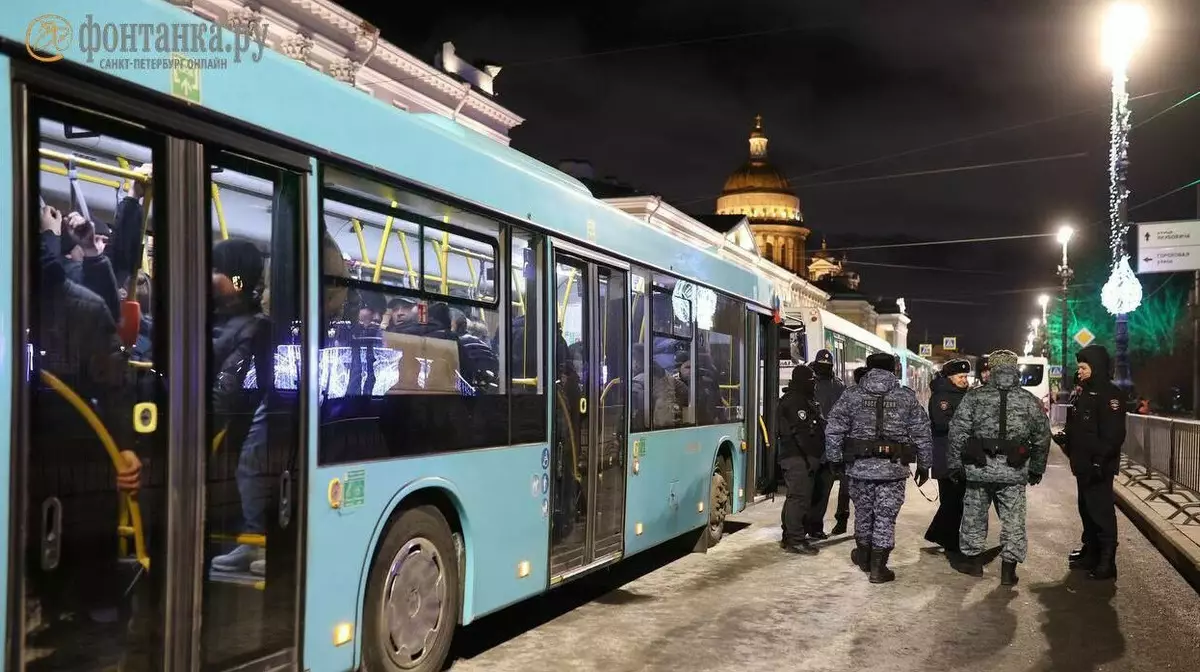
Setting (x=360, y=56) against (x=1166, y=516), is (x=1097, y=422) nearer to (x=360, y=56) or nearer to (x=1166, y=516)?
(x=1166, y=516)

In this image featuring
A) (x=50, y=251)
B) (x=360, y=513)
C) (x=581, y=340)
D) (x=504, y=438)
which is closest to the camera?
(x=50, y=251)

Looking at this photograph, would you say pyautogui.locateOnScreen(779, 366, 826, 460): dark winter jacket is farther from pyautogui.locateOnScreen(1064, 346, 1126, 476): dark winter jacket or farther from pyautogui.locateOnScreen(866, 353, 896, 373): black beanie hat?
pyautogui.locateOnScreen(1064, 346, 1126, 476): dark winter jacket

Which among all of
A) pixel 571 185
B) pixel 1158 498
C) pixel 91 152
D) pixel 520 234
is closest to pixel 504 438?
pixel 520 234

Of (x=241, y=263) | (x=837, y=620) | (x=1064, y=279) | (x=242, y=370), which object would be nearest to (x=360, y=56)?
(x=837, y=620)

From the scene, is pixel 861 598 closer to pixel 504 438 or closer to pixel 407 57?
pixel 504 438

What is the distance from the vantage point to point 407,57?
1204 inches

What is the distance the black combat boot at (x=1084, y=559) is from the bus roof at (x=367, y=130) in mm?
5026

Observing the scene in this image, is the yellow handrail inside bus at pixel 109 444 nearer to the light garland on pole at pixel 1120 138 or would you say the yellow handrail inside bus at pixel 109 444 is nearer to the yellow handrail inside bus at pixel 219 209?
the yellow handrail inside bus at pixel 219 209

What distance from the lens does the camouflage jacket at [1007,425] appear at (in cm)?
965

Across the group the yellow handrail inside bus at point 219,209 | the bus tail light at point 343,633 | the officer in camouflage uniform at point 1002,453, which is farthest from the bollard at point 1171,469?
the yellow handrail inside bus at point 219,209

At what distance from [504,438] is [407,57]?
25.6 m

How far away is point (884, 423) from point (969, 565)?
167cm

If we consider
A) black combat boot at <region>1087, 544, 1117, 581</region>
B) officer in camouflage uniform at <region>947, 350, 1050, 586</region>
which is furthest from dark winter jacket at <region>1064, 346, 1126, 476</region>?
black combat boot at <region>1087, 544, 1117, 581</region>

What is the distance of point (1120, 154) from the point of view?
80.2 ft
